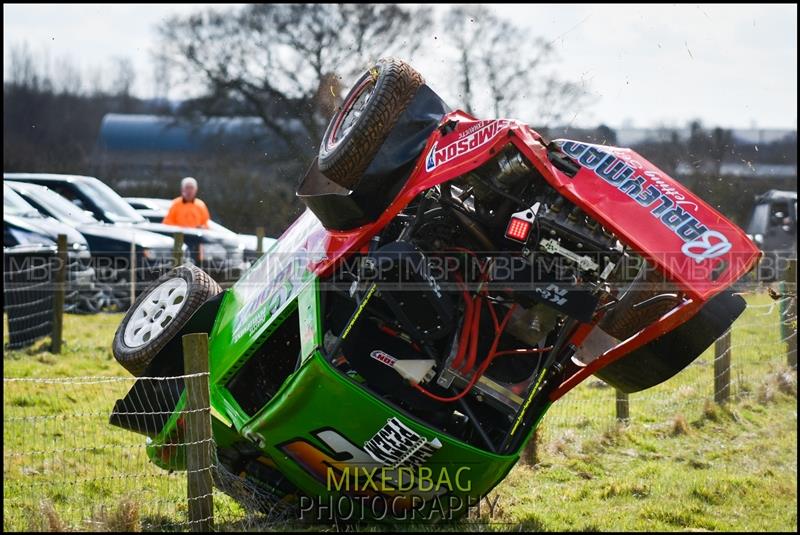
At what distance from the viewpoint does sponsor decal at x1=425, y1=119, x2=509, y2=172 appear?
183 inches

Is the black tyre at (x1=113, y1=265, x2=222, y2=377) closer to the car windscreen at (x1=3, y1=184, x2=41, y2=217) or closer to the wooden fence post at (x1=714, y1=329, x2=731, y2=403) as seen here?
the wooden fence post at (x1=714, y1=329, x2=731, y2=403)

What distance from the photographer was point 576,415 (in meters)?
8.66

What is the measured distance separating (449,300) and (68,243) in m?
10.8

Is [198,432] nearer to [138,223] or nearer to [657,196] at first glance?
[657,196]

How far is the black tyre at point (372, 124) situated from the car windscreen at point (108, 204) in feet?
38.1

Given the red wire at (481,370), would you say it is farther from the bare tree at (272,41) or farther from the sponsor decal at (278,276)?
the bare tree at (272,41)

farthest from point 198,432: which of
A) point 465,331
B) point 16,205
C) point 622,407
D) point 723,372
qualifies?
point 16,205

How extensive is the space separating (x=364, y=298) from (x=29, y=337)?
301 inches

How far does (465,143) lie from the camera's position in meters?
4.75

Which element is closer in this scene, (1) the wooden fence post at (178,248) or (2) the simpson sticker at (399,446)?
(2) the simpson sticker at (399,446)

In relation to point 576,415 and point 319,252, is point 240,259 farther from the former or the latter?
point 319,252

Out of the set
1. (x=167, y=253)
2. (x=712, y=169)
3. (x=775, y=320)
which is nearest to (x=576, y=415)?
(x=712, y=169)

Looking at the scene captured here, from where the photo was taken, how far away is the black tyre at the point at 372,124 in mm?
4934

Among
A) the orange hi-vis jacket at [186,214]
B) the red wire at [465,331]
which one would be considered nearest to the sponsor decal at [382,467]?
the red wire at [465,331]
